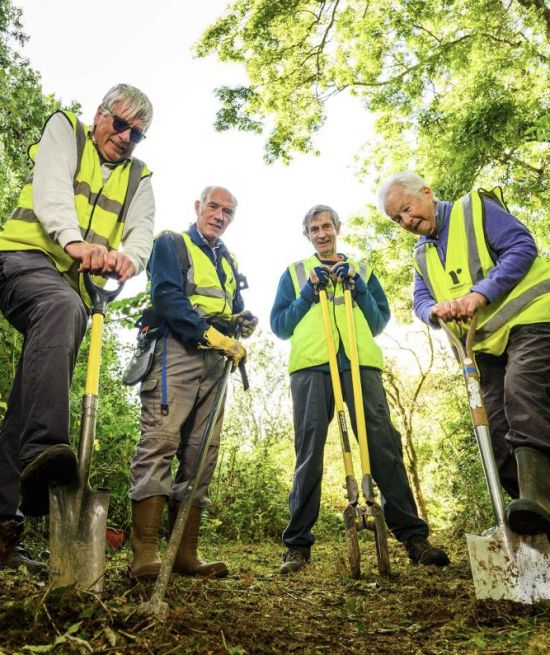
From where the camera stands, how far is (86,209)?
260 cm

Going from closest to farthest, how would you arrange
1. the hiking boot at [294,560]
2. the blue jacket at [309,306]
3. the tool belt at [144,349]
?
the tool belt at [144,349] < the hiking boot at [294,560] < the blue jacket at [309,306]

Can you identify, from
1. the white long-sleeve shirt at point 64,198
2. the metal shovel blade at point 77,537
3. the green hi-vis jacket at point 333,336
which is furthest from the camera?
the green hi-vis jacket at point 333,336

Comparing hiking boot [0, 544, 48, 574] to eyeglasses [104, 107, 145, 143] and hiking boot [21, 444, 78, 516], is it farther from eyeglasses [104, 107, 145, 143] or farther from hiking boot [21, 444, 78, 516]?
eyeglasses [104, 107, 145, 143]

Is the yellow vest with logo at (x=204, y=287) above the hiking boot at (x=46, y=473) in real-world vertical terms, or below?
above

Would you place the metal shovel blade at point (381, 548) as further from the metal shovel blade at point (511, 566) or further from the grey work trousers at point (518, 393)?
the metal shovel blade at point (511, 566)

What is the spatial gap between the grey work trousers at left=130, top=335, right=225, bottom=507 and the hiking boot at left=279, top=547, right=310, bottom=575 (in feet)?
2.46

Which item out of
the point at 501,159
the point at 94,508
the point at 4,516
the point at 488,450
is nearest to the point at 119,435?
the point at 4,516

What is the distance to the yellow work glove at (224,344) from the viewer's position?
307 centimetres

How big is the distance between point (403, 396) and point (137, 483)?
10.2 m

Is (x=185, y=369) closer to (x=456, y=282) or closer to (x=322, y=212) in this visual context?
(x=456, y=282)

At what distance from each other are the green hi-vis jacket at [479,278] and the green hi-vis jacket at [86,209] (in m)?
1.69

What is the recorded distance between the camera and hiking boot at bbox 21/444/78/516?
1.88m

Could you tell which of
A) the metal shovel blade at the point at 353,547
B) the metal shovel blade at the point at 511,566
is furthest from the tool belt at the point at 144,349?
the metal shovel blade at the point at 511,566

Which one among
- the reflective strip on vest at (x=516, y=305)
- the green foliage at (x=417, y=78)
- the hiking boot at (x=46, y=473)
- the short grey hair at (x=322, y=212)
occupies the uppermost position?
the green foliage at (x=417, y=78)
